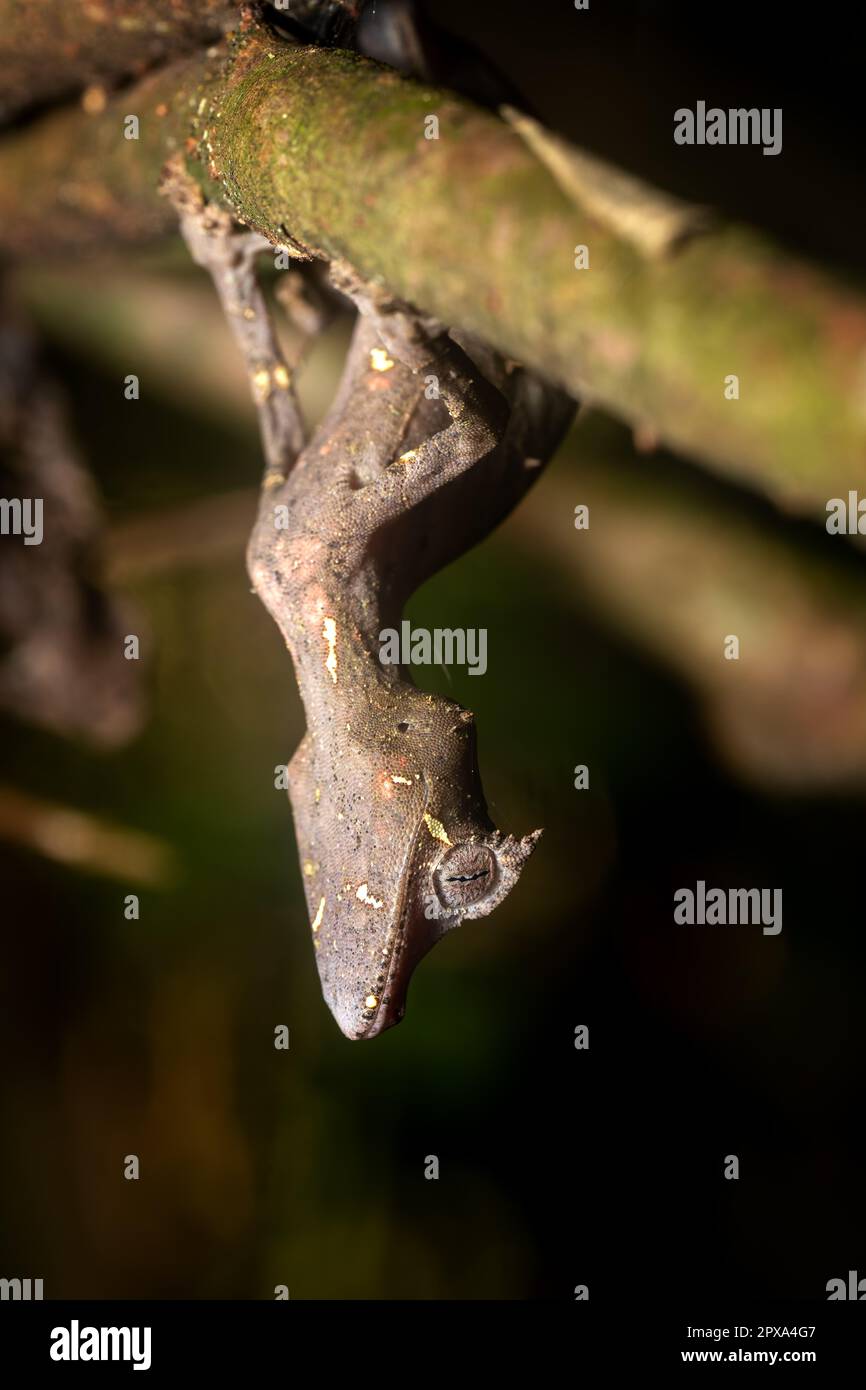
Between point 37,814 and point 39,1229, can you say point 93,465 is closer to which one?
point 37,814

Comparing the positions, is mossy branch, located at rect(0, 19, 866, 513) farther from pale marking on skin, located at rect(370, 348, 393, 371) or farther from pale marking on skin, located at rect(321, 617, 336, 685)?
pale marking on skin, located at rect(321, 617, 336, 685)

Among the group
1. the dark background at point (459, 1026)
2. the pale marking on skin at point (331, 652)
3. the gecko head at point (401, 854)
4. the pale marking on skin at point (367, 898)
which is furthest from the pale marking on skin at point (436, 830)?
the dark background at point (459, 1026)

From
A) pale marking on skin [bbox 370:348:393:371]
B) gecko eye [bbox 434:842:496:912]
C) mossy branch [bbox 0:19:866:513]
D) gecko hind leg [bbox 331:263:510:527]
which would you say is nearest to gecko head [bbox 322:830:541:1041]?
gecko eye [bbox 434:842:496:912]

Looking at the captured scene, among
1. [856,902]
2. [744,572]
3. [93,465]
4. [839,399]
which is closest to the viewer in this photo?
[839,399]

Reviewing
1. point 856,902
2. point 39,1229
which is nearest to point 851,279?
point 856,902

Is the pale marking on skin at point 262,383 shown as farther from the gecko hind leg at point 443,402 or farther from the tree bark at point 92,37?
the tree bark at point 92,37

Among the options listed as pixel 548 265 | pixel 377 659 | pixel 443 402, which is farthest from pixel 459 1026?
pixel 548 265

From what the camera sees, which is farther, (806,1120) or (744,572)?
(806,1120)
